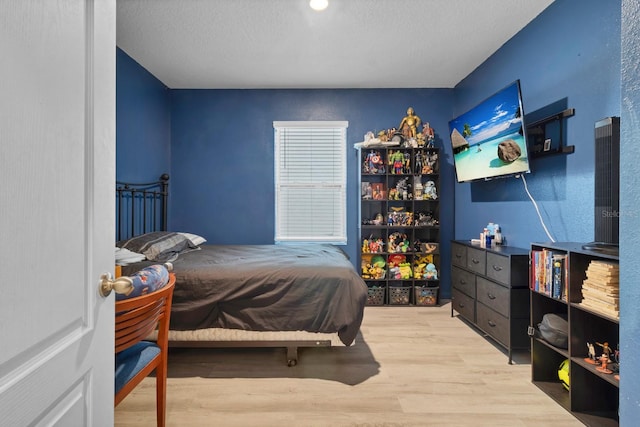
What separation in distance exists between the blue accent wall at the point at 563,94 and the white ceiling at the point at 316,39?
0.25 metres

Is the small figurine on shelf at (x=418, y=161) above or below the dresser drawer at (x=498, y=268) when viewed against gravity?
above

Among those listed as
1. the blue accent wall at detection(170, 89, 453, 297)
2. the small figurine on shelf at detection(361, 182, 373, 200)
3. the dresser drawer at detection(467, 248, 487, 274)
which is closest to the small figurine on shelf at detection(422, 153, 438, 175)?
the blue accent wall at detection(170, 89, 453, 297)

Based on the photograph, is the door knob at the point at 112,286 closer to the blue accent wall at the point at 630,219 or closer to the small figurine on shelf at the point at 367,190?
the blue accent wall at the point at 630,219

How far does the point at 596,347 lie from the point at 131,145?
417 cm

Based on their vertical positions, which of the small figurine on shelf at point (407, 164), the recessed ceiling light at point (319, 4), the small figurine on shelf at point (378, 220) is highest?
the recessed ceiling light at point (319, 4)

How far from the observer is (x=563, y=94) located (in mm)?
2352

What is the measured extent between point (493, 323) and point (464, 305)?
0.50 metres

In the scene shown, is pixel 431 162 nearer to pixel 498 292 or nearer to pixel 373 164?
pixel 373 164

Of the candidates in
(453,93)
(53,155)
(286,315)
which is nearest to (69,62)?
(53,155)

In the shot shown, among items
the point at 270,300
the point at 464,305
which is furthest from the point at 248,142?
the point at 464,305

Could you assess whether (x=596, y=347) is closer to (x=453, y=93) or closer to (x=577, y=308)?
(x=577, y=308)


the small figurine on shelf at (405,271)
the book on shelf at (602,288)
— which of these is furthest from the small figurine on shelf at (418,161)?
the book on shelf at (602,288)

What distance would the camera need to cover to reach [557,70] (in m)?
2.41

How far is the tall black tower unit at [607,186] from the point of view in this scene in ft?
5.41
